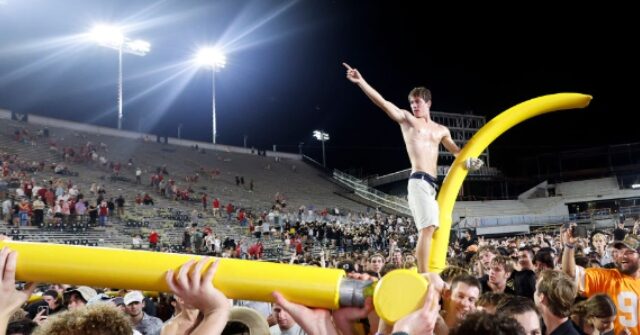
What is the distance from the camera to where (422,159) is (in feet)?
16.4

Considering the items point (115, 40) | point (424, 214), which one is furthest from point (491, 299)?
point (115, 40)

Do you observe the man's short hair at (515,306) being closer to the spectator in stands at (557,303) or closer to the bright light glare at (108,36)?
the spectator in stands at (557,303)

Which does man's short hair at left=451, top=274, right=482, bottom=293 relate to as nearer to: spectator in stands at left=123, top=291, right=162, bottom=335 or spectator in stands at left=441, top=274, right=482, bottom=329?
spectator in stands at left=441, top=274, right=482, bottom=329

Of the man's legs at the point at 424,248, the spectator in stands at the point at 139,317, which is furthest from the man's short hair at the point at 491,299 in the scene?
the spectator in stands at the point at 139,317

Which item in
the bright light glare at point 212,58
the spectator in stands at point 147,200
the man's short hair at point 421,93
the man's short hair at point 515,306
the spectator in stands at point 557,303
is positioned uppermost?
the bright light glare at point 212,58

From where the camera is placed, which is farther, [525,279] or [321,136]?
[321,136]

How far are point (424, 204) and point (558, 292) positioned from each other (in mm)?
1539

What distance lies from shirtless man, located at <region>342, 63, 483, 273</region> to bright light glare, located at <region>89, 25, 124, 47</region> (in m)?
34.4

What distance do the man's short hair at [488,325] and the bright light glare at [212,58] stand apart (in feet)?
137

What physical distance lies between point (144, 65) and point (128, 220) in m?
28.9

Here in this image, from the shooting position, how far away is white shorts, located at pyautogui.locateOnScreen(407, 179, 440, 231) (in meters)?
4.69

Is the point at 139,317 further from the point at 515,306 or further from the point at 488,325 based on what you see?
the point at 488,325

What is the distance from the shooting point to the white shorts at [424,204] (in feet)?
15.4

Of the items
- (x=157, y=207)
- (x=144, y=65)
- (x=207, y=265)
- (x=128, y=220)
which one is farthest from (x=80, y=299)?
(x=144, y=65)
